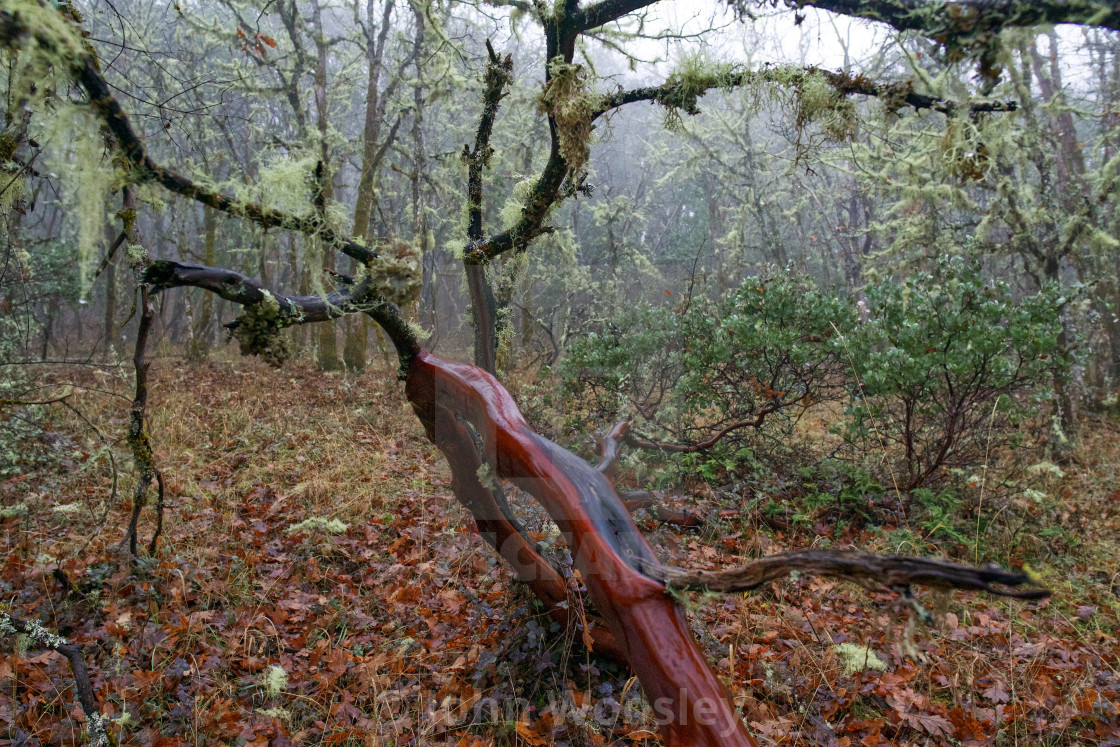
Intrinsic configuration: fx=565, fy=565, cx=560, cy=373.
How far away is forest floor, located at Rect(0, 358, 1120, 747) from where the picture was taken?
106 inches

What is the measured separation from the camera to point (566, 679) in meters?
2.90

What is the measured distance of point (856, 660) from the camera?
2953 millimetres

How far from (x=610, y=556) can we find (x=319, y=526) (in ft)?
11.5

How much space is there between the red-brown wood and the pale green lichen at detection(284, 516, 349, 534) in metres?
A: 2.09

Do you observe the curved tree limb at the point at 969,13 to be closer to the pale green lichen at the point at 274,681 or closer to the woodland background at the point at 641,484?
the woodland background at the point at 641,484

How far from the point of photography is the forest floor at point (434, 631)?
8.87 ft

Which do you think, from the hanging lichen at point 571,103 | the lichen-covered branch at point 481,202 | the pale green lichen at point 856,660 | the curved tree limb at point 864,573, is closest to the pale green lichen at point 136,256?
the lichen-covered branch at point 481,202

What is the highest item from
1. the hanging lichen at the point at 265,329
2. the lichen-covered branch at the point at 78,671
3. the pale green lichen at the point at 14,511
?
the hanging lichen at the point at 265,329

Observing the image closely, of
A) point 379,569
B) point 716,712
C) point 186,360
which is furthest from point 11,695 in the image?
point 186,360

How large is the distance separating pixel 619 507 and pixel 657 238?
27.3m

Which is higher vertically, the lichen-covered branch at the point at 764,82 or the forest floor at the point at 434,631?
the lichen-covered branch at the point at 764,82

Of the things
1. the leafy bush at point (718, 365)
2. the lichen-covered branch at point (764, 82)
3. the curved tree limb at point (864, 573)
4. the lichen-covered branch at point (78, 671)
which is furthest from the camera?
the leafy bush at point (718, 365)

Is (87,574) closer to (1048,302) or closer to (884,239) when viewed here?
(1048,302)

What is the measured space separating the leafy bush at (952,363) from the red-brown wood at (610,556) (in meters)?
3.75
